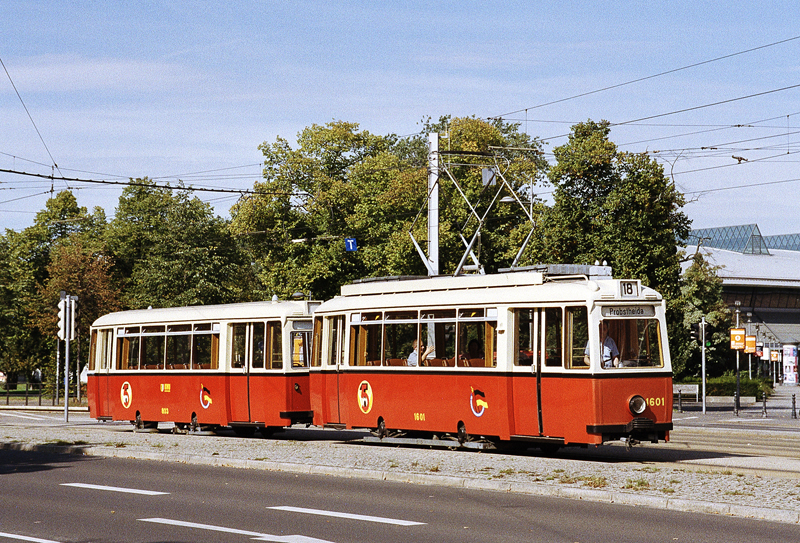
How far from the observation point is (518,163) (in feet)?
179

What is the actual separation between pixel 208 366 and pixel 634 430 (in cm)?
1110

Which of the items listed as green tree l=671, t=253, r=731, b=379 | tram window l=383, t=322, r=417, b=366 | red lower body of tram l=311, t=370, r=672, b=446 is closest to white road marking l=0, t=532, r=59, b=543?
red lower body of tram l=311, t=370, r=672, b=446

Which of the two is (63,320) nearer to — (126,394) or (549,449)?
(126,394)

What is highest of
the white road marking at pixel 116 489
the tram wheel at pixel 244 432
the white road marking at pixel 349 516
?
the white road marking at pixel 349 516

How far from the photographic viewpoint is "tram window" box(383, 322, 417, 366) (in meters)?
21.0

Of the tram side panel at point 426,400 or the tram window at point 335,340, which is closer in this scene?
the tram side panel at point 426,400

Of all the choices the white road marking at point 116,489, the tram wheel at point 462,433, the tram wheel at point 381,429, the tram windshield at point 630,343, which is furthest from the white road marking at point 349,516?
the tram wheel at point 381,429

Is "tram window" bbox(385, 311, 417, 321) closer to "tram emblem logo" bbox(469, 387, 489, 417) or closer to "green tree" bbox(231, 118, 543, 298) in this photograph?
"tram emblem logo" bbox(469, 387, 489, 417)

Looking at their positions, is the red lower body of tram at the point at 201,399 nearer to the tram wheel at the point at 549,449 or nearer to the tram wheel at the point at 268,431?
the tram wheel at the point at 268,431

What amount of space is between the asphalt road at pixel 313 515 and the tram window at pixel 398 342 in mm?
5980

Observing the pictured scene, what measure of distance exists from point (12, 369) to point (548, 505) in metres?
63.2

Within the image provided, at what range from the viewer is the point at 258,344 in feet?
79.4

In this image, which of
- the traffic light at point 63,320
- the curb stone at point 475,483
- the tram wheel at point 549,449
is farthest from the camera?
the traffic light at point 63,320

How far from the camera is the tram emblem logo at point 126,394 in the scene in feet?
90.6
